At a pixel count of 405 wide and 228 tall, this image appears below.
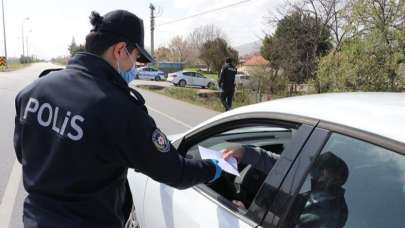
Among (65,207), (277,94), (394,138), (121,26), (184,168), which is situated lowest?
(277,94)

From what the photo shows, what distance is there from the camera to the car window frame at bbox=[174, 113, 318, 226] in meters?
1.95

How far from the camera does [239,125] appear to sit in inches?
93.5

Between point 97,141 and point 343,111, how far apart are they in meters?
1.00

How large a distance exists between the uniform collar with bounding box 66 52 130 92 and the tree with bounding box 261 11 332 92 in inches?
803

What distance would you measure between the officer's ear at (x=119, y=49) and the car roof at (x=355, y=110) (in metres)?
0.70

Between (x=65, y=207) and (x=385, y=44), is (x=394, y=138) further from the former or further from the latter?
(x=385, y=44)

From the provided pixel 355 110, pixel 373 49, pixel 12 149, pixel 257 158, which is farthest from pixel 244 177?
pixel 373 49

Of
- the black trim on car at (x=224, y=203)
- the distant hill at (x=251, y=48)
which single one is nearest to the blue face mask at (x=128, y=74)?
the black trim on car at (x=224, y=203)

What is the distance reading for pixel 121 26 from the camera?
1.99 metres

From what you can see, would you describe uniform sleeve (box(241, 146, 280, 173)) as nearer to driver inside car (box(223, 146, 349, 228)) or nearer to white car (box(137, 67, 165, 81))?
driver inside car (box(223, 146, 349, 228))

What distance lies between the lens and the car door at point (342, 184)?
162 cm

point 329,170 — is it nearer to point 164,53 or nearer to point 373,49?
point 373,49

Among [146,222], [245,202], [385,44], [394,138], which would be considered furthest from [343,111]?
[385,44]

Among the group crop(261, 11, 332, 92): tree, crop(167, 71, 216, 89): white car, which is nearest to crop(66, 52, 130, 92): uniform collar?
crop(261, 11, 332, 92): tree
